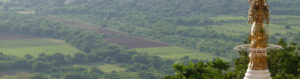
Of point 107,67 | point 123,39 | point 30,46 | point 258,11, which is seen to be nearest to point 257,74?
point 258,11

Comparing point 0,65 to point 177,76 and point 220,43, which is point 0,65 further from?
point 177,76

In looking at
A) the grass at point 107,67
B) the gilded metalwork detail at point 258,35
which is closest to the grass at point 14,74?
the grass at point 107,67

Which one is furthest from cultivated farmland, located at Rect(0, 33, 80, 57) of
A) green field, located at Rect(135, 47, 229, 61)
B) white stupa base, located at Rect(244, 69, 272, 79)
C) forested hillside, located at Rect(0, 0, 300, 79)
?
white stupa base, located at Rect(244, 69, 272, 79)

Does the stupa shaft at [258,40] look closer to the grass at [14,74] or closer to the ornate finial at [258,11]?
the ornate finial at [258,11]

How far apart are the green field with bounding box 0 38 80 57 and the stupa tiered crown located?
129664 mm

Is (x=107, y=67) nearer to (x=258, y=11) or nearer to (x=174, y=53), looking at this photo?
(x=174, y=53)

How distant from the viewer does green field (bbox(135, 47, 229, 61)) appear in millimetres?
139000

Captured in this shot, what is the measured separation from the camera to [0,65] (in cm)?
13662

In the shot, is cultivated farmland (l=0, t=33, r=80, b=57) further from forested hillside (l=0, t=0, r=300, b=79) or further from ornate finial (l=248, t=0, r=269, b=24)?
ornate finial (l=248, t=0, r=269, b=24)

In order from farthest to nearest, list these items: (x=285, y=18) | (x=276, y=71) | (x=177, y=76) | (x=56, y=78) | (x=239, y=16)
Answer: (x=239, y=16) → (x=285, y=18) → (x=56, y=78) → (x=177, y=76) → (x=276, y=71)

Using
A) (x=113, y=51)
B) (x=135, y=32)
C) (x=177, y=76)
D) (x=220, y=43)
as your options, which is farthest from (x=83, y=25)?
(x=177, y=76)

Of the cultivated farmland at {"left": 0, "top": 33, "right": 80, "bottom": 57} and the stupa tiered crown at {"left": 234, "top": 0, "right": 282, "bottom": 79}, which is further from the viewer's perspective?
the cultivated farmland at {"left": 0, "top": 33, "right": 80, "bottom": 57}

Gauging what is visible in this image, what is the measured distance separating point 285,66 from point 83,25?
16340 centimetres

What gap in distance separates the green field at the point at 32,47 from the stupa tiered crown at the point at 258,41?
130m
